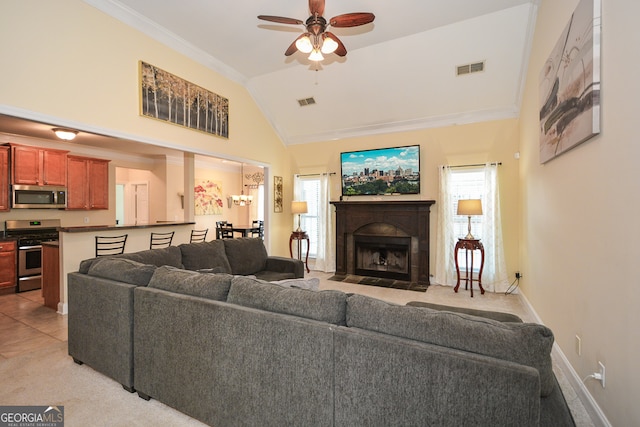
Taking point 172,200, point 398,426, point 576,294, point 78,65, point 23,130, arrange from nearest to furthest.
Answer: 1. point 398,426
2. point 576,294
3. point 78,65
4. point 23,130
5. point 172,200

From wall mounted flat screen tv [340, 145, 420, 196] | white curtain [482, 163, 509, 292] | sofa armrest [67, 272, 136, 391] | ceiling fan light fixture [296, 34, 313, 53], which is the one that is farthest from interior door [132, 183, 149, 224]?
white curtain [482, 163, 509, 292]

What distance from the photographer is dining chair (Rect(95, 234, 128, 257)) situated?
4.26 m

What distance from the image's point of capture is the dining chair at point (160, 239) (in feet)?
16.4

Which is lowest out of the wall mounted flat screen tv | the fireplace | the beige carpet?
the beige carpet

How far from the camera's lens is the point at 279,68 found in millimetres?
5211

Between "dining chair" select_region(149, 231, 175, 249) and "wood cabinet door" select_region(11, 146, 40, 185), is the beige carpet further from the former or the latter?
"wood cabinet door" select_region(11, 146, 40, 185)

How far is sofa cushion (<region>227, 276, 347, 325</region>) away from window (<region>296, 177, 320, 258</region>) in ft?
15.8

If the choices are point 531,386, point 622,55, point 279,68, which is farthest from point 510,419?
point 279,68

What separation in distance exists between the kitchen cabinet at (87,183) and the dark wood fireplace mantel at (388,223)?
498cm

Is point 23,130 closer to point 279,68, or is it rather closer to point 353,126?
point 279,68

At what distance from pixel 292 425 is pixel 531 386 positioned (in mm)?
1109

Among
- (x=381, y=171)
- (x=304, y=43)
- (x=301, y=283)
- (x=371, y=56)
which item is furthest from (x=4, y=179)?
(x=381, y=171)

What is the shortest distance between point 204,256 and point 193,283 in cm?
190

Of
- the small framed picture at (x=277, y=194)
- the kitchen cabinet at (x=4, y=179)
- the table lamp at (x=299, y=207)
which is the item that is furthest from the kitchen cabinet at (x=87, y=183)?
the table lamp at (x=299, y=207)
